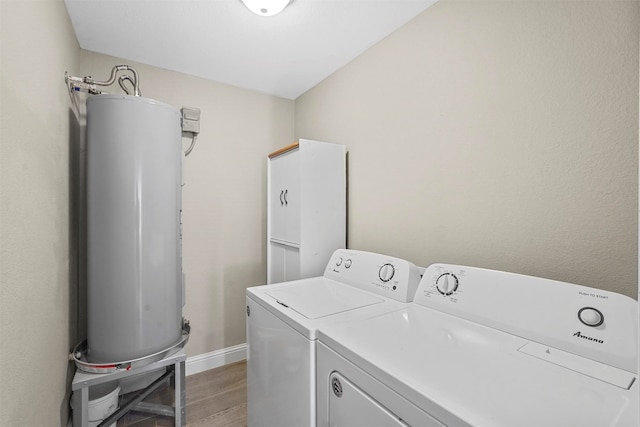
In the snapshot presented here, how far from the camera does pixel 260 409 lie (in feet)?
4.35

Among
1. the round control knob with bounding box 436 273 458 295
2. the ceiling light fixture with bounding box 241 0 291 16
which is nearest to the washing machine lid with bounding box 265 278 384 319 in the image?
the round control knob with bounding box 436 273 458 295

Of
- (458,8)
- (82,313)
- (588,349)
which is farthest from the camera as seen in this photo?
(82,313)

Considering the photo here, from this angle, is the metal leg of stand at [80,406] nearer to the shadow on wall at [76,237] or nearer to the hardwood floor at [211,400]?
the shadow on wall at [76,237]

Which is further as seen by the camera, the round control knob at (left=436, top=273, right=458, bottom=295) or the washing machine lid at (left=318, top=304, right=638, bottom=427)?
the round control knob at (left=436, top=273, right=458, bottom=295)

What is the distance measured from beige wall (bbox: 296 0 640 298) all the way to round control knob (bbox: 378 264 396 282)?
245 mm

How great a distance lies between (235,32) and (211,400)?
2383 millimetres

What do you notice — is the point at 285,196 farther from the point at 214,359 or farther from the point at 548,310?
the point at 548,310

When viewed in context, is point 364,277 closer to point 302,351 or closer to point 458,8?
point 302,351

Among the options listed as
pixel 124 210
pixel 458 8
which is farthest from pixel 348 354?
pixel 458 8

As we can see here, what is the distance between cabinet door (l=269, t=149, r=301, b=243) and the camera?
1.96 metres

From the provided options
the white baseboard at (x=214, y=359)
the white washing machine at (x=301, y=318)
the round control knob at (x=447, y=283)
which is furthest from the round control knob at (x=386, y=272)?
the white baseboard at (x=214, y=359)

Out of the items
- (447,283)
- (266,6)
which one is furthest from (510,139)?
(266,6)

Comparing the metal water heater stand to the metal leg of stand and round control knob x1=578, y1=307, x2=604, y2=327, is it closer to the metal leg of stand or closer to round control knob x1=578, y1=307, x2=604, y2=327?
the metal leg of stand

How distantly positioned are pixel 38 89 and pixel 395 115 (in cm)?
164
